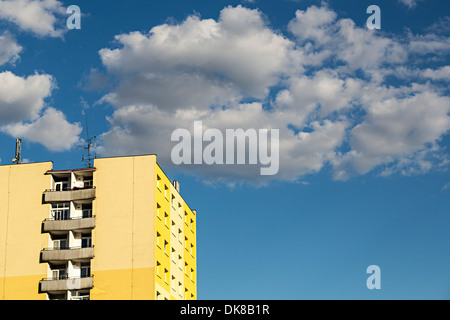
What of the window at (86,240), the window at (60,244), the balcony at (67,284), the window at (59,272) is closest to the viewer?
A: the balcony at (67,284)

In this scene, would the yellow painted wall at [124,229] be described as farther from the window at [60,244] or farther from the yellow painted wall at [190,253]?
the yellow painted wall at [190,253]

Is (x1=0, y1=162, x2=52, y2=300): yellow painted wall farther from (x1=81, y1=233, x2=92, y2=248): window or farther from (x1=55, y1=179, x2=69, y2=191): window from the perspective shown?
(x1=81, y1=233, x2=92, y2=248): window

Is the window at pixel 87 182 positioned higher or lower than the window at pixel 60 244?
higher

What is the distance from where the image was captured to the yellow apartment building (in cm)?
7369

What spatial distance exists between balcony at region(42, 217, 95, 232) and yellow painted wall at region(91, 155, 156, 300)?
2.65 feet

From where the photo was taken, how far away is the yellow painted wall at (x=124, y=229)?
239 feet

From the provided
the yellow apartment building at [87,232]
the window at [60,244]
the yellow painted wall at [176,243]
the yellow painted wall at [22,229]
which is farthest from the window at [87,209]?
the yellow painted wall at [176,243]

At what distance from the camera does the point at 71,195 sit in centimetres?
7688

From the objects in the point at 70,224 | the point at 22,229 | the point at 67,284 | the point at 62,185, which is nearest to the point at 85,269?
the point at 67,284

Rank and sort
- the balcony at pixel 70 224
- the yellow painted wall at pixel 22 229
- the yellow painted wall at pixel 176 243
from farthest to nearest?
the yellow painted wall at pixel 176 243
the balcony at pixel 70 224
the yellow painted wall at pixel 22 229

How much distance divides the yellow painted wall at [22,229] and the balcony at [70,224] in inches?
43.8
